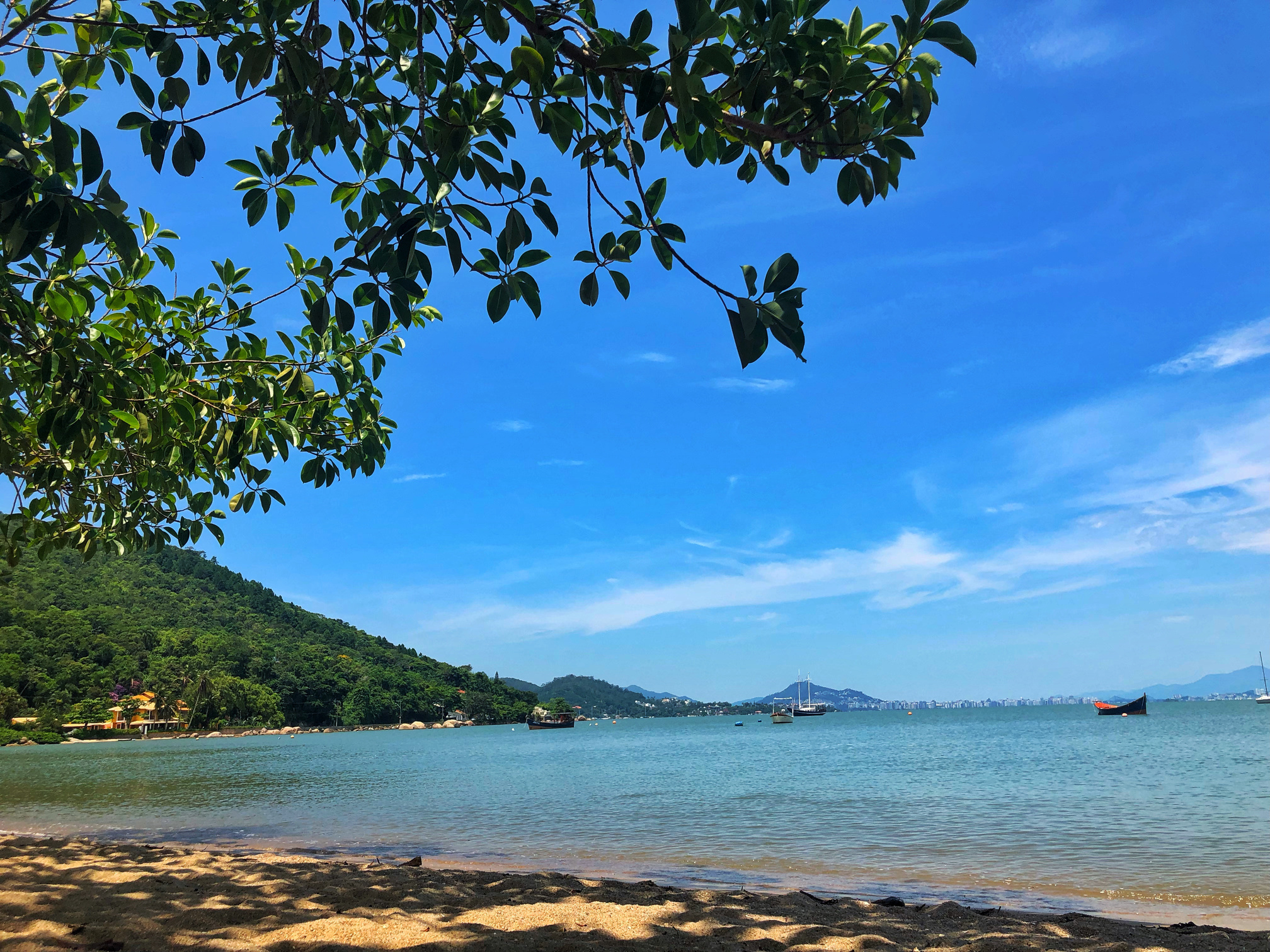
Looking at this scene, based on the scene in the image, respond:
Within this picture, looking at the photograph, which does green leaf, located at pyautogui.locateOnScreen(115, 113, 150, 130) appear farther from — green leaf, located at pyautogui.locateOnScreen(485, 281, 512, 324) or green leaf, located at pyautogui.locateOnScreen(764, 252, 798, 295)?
green leaf, located at pyautogui.locateOnScreen(764, 252, 798, 295)

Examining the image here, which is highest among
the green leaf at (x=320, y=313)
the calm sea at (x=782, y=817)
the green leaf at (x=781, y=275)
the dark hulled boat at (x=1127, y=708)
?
the green leaf at (x=320, y=313)

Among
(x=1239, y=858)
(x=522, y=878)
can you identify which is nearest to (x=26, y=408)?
(x=522, y=878)

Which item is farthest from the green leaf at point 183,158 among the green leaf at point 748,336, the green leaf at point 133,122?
Result: the green leaf at point 748,336

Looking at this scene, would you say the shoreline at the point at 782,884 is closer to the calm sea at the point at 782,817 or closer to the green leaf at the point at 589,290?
the calm sea at the point at 782,817

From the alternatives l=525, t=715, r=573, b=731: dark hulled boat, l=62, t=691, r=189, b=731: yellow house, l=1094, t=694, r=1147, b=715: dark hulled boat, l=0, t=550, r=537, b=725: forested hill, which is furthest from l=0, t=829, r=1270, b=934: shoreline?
l=525, t=715, r=573, b=731: dark hulled boat

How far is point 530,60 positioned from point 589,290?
0.75 metres

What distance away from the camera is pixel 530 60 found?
2262 mm

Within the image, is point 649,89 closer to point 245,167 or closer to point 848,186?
point 848,186

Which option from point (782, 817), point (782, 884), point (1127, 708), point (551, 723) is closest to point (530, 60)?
point (782, 884)

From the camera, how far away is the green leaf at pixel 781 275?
79.1 inches

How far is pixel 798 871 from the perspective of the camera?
10570 millimetres

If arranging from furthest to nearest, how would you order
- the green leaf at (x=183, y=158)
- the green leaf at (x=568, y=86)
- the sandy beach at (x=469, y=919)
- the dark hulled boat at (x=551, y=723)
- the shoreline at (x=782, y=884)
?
the dark hulled boat at (x=551, y=723), the shoreline at (x=782, y=884), the sandy beach at (x=469, y=919), the green leaf at (x=183, y=158), the green leaf at (x=568, y=86)

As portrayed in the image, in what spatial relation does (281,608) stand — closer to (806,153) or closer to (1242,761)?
(1242,761)

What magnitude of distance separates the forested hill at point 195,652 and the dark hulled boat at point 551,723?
25025 millimetres
